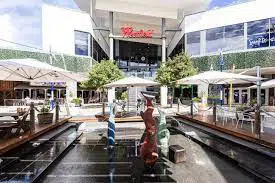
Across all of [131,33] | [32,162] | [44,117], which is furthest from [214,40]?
[32,162]

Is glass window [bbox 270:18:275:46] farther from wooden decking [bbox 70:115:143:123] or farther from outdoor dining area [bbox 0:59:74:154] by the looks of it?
outdoor dining area [bbox 0:59:74:154]

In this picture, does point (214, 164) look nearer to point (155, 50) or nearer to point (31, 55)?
point (31, 55)

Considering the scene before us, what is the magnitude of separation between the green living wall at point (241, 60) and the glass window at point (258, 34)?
0.78 metres

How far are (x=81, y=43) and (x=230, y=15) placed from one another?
18102mm

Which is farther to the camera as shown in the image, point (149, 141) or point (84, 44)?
point (84, 44)

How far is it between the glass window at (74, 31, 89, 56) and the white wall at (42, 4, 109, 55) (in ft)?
1.90

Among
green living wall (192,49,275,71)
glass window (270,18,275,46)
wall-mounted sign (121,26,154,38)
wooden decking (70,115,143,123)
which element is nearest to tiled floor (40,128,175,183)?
wooden decking (70,115,143,123)

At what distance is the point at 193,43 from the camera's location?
33094mm

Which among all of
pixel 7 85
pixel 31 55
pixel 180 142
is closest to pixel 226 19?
pixel 31 55

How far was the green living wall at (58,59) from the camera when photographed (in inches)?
1135

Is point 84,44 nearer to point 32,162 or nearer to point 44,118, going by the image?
point 44,118

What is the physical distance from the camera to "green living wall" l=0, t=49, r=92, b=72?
94.6 feet

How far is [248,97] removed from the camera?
31859 millimetres

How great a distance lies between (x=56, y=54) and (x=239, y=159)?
28272mm
